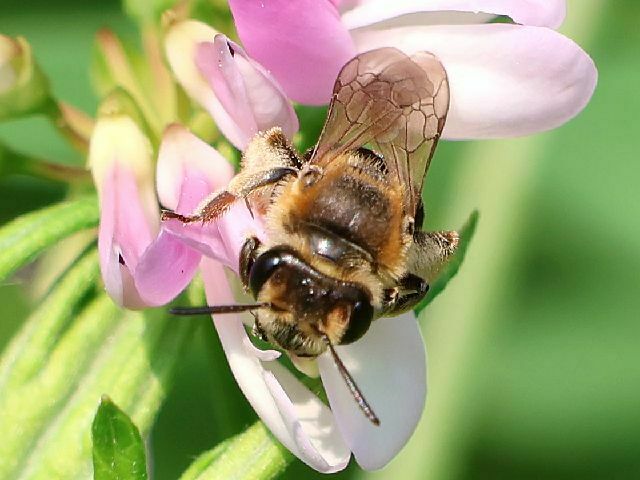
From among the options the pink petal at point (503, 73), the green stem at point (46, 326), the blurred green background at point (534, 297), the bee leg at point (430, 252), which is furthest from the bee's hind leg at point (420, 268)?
the blurred green background at point (534, 297)

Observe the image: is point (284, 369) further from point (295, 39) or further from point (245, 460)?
point (295, 39)

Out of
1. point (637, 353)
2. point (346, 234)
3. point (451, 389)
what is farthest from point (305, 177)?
point (637, 353)

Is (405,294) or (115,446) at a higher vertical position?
(405,294)

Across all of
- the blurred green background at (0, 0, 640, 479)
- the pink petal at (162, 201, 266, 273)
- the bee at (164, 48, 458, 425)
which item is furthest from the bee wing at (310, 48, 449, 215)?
the blurred green background at (0, 0, 640, 479)

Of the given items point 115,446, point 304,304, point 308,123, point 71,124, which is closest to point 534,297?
point 308,123

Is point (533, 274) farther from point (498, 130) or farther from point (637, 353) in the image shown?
point (498, 130)

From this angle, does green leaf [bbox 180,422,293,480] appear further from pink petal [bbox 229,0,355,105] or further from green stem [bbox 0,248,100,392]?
pink petal [bbox 229,0,355,105]
